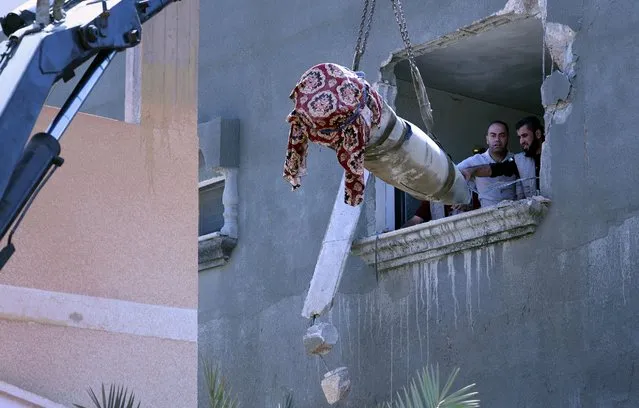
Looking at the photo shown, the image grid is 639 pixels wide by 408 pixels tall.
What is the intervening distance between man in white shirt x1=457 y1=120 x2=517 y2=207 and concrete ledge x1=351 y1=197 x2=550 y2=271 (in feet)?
1.41

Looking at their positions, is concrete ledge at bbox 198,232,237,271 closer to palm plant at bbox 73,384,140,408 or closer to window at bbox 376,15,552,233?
window at bbox 376,15,552,233

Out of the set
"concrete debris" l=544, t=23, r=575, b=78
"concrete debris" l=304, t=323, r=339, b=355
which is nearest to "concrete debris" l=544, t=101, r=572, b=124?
"concrete debris" l=544, t=23, r=575, b=78

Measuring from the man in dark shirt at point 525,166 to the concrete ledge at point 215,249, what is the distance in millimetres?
2715

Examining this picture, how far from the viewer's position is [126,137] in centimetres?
1252

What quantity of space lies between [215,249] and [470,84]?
2862mm

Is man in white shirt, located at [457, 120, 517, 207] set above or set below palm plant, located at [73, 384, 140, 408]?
above

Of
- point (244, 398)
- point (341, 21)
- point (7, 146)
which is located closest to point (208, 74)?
point (341, 21)

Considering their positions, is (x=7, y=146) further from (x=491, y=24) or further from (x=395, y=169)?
(x=491, y=24)

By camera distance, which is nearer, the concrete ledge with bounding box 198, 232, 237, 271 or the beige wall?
the beige wall

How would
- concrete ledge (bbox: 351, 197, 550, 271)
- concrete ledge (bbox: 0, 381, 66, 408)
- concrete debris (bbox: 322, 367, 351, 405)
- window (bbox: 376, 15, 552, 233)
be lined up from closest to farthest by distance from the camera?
concrete ledge (bbox: 0, 381, 66, 408) → concrete ledge (bbox: 351, 197, 550, 271) → concrete debris (bbox: 322, 367, 351, 405) → window (bbox: 376, 15, 552, 233)

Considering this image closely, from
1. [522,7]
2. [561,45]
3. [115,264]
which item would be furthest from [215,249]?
[561,45]

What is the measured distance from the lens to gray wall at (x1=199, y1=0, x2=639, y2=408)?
1274cm

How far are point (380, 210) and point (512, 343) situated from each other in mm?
2133

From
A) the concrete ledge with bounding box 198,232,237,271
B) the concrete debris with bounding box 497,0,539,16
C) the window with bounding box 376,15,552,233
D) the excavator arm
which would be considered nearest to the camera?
the excavator arm
